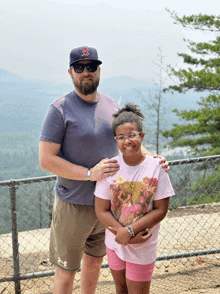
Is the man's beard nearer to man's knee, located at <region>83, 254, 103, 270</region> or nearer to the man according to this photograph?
the man

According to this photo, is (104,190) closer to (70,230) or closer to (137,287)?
(70,230)

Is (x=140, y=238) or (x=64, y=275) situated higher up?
(x=140, y=238)

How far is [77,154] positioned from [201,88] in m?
12.0

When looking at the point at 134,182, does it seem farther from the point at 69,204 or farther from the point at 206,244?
the point at 206,244

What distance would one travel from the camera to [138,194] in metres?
1.83

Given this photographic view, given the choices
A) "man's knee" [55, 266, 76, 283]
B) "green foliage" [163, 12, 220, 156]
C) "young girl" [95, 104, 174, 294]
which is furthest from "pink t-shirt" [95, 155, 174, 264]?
"green foliage" [163, 12, 220, 156]

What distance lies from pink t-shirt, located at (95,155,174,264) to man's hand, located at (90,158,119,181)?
0.03 meters

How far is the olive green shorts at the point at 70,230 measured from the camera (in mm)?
2150

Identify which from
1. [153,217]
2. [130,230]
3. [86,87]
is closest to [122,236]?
[130,230]

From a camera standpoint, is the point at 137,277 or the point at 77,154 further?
the point at 77,154

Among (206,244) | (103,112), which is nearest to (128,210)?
(103,112)

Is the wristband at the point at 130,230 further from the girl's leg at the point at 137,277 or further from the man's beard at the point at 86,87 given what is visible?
the man's beard at the point at 86,87

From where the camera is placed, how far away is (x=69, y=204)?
215cm

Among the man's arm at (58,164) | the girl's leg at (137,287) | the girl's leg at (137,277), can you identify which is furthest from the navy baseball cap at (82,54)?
the girl's leg at (137,287)
